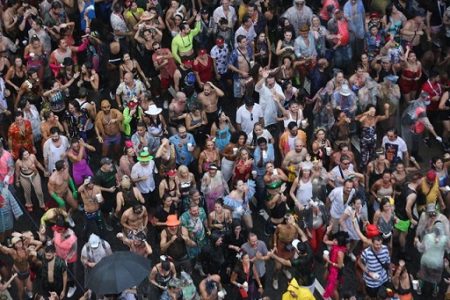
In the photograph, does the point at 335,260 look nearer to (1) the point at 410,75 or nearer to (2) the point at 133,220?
(2) the point at 133,220

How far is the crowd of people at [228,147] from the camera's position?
1490 cm

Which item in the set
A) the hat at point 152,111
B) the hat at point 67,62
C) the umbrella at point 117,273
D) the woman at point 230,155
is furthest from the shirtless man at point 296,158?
the hat at point 67,62

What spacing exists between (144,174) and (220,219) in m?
1.78

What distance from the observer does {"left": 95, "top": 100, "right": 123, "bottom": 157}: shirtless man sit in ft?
56.0

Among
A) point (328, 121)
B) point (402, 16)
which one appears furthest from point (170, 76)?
point (402, 16)

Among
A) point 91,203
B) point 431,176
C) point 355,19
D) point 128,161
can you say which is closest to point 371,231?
point 431,176

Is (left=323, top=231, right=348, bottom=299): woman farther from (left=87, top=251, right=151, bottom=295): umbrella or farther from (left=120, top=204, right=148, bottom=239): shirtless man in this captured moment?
(left=120, top=204, right=148, bottom=239): shirtless man

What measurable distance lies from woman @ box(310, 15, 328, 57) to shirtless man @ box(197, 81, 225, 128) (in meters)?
2.40

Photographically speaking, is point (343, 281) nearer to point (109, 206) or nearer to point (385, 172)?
point (385, 172)

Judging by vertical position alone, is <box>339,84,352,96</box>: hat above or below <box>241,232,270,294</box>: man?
above

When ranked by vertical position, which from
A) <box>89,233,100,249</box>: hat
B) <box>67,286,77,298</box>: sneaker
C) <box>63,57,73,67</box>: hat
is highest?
<box>63,57,73,67</box>: hat

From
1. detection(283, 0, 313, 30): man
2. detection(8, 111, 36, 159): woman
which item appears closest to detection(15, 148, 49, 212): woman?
detection(8, 111, 36, 159): woman

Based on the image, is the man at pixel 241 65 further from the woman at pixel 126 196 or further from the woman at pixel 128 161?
the woman at pixel 126 196

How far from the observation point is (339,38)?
19031 mm
